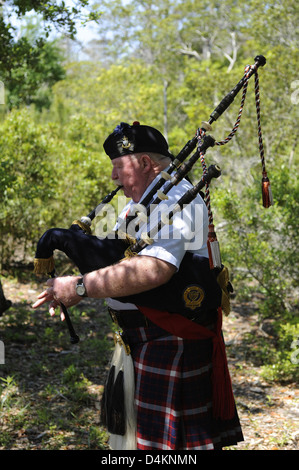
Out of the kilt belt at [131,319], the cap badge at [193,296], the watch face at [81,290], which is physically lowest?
the kilt belt at [131,319]

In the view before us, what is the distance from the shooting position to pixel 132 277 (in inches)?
76.8

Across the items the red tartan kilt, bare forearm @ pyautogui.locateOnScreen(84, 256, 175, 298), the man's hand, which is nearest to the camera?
bare forearm @ pyautogui.locateOnScreen(84, 256, 175, 298)

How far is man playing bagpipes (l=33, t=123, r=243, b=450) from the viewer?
2.00 metres

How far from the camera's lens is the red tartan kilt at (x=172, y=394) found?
2.21m

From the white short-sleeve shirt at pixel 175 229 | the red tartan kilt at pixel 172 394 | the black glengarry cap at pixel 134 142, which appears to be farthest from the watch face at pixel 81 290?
the black glengarry cap at pixel 134 142

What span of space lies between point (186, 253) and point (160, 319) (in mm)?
314

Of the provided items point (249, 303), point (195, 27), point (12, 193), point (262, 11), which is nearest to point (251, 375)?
point (249, 303)

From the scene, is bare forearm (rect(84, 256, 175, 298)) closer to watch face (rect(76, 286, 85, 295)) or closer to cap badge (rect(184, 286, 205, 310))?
watch face (rect(76, 286, 85, 295))

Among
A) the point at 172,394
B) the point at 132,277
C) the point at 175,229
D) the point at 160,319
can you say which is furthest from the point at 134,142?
the point at 172,394

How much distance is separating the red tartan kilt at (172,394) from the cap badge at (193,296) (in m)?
0.21

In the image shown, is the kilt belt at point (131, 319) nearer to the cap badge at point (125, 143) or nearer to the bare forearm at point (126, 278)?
the bare forearm at point (126, 278)

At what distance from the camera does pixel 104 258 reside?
2174mm

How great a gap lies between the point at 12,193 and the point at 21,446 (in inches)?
173

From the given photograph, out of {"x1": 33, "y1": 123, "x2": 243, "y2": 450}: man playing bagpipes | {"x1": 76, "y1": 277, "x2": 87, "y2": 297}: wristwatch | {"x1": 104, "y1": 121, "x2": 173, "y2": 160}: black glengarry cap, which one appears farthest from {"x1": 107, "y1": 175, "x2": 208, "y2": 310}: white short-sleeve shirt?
{"x1": 76, "y1": 277, "x2": 87, "y2": 297}: wristwatch
